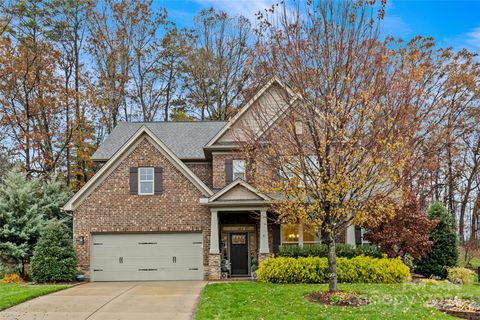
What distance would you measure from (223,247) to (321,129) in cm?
989

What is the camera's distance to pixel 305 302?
11508 millimetres

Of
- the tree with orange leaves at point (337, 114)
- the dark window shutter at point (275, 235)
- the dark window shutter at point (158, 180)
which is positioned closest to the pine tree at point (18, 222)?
the dark window shutter at point (158, 180)

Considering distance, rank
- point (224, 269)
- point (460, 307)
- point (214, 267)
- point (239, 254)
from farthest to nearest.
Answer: point (239, 254), point (224, 269), point (214, 267), point (460, 307)

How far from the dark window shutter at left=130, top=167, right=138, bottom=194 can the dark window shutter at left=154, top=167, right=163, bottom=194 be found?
833mm

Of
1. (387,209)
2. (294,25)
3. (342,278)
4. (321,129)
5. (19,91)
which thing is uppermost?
(19,91)

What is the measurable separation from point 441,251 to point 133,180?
13829mm

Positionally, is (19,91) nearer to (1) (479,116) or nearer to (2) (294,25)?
(2) (294,25)

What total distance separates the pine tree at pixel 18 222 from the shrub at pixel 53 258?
1.62m

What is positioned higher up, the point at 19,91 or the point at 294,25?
the point at 19,91

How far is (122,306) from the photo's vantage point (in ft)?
38.7

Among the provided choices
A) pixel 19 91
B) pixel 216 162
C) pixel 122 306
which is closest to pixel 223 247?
pixel 216 162

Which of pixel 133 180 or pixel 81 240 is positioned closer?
pixel 81 240

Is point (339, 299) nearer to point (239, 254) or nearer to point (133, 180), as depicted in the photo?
point (239, 254)

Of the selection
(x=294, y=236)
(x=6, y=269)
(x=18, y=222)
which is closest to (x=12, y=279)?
(x=6, y=269)
